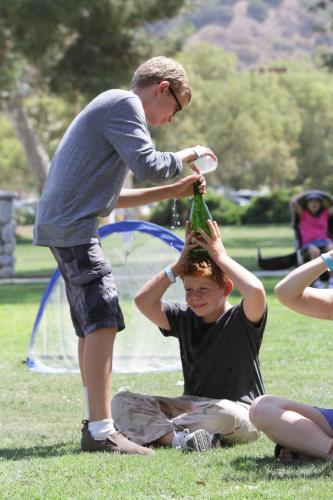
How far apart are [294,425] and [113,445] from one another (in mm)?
884

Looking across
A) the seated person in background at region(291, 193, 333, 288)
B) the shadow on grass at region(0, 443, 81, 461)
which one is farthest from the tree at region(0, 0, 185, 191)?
the shadow on grass at region(0, 443, 81, 461)

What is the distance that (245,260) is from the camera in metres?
19.2

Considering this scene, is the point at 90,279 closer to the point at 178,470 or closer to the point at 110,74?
the point at 178,470

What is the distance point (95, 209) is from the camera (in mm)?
4781

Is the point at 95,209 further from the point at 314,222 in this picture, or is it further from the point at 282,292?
the point at 314,222

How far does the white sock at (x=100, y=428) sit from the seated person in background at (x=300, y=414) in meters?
0.69

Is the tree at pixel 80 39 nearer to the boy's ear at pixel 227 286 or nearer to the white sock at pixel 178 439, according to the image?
the boy's ear at pixel 227 286

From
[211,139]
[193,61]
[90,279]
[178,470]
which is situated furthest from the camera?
[193,61]

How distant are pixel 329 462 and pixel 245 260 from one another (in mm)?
14989

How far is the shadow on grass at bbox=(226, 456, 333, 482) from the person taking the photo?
13.4ft

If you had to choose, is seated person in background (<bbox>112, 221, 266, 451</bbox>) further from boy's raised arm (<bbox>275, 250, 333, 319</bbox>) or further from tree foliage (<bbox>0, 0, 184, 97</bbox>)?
tree foliage (<bbox>0, 0, 184, 97</bbox>)

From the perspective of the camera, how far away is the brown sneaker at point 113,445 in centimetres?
470

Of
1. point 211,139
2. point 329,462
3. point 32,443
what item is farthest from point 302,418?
point 211,139

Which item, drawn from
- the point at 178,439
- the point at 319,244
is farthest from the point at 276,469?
the point at 319,244
